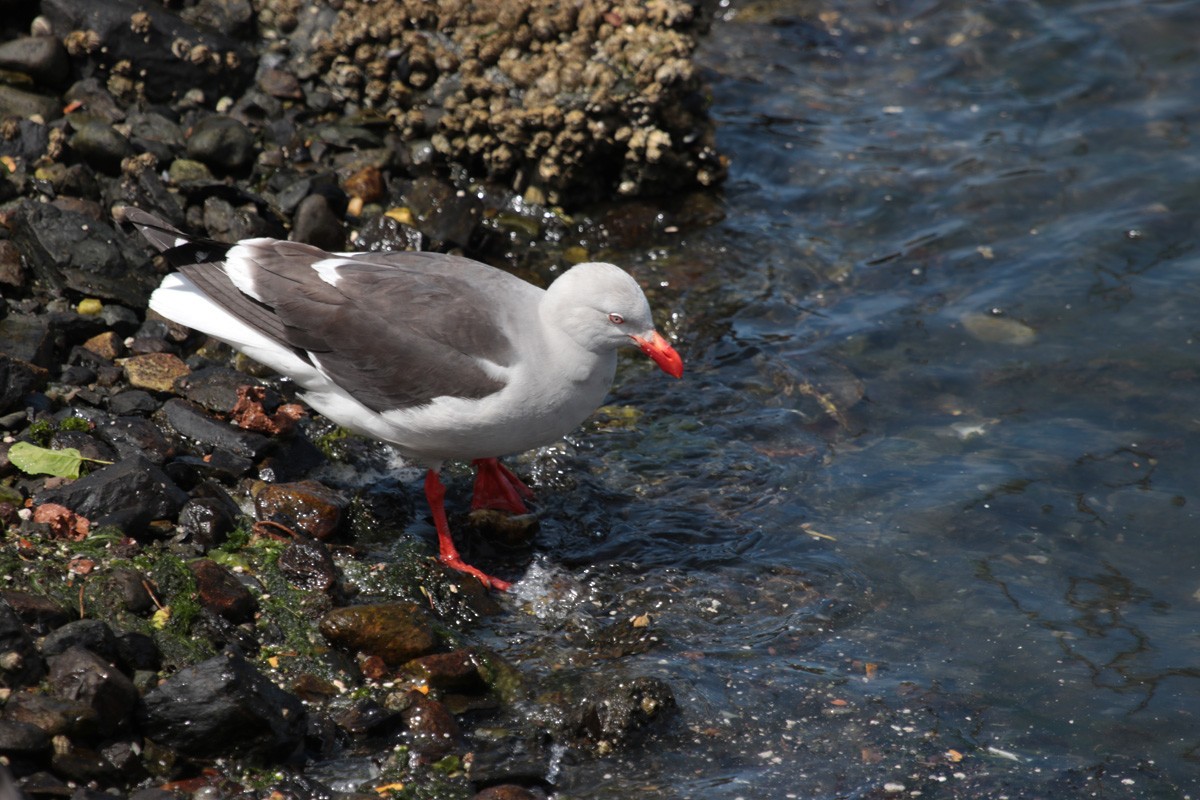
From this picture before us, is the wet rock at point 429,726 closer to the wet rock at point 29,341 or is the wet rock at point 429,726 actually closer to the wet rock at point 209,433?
the wet rock at point 209,433

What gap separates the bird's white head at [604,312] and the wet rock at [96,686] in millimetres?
2884

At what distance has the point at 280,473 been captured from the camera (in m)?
6.96

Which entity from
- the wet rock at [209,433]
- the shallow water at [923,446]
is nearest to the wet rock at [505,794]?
the shallow water at [923,446]

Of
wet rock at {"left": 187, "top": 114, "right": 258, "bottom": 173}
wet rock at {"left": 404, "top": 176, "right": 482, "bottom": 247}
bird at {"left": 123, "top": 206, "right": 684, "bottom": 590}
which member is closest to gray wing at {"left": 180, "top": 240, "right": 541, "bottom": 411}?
bird at {"left": 123, "top": 206, "right": 684, "bottom": 590}

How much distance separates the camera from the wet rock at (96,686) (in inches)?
187

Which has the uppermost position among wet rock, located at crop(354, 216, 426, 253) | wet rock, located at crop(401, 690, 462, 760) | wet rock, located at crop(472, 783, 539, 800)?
wet rock, located at crop(354, 216, 426, 253)

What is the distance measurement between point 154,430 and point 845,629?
4.04 meters

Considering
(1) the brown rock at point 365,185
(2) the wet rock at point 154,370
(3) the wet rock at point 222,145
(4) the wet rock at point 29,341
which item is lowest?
(2) the wet rock at point 154,370

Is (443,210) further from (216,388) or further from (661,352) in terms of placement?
(661,352)

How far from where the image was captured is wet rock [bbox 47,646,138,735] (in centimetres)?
476

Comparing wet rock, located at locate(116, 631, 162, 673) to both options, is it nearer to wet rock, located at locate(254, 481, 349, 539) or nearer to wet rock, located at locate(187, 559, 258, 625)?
wet rock, located at locate(187, 559, 258, 625)

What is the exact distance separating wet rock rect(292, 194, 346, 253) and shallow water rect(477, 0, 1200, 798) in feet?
7.92

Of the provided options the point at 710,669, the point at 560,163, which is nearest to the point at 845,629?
the point at 710,669

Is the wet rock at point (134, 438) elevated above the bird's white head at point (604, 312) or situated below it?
below
